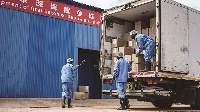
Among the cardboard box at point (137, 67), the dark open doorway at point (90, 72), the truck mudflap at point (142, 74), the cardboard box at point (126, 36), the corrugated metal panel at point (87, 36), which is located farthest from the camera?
the dark open doorway at point (90, 72)

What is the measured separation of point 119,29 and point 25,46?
5434 mm

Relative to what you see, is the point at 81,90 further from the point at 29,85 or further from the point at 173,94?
the point at 173,94

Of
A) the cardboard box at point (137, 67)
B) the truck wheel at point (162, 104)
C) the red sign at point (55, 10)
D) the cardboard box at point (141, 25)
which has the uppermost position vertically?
the red sign at point (55, 10)

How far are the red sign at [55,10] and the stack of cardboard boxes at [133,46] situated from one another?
18.5 ft

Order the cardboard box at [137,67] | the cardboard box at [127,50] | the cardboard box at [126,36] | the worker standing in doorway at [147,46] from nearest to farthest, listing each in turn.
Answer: the worker standing in doorway at [147,46], the cardboard box at [137,67], the cardboard box at [127,50], the cardboard box at [126,36]

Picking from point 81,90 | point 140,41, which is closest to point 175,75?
point 140,41

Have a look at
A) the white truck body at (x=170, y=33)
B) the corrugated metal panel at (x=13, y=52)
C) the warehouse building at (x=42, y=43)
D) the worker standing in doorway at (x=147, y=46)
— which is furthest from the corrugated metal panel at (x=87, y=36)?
the worker standing in doorway at (x=147, y=46)

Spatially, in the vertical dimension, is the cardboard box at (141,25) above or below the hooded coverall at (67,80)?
above

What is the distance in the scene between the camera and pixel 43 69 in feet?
51.6

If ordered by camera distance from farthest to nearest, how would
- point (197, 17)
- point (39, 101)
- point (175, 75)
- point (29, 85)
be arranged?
point (29, 85) → point (39, 101) → point (197, 17) → point (175, 75)

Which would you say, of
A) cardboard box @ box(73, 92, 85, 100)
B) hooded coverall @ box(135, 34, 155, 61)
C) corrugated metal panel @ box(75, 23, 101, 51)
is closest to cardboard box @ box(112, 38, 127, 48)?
hooded coverall @ box(135, 34, 155, 61)

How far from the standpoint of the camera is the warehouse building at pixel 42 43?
14477 millimetres

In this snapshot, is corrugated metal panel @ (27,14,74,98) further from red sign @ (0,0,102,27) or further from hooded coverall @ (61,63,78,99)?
hooded coverall @ (61,63,78,99)

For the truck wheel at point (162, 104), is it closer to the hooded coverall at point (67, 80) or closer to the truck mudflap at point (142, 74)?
the truck mudflap at point (142, 74)
